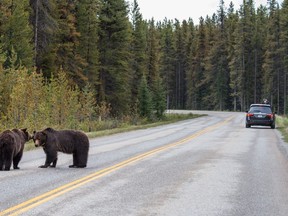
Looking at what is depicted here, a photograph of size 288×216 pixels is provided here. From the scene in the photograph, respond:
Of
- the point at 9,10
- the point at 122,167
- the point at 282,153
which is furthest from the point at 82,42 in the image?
the point at 122,167

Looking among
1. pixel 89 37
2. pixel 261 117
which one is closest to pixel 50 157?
pixel 261 117

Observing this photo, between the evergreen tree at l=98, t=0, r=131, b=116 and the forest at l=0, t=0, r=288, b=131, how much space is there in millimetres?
106

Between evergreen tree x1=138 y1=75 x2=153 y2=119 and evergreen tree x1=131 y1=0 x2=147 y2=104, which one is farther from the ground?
evergreen tree x1=131 y1=0 x2=147 y2=104

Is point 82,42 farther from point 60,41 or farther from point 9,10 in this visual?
point 9,10

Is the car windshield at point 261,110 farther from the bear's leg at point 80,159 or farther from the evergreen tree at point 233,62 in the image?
the evergreen tree at point 233,62

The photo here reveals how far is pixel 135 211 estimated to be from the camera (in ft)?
22.5

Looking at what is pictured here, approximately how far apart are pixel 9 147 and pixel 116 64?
39937 millimetres

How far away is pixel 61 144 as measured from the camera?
1127cm

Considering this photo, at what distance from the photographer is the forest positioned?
85.9 feet

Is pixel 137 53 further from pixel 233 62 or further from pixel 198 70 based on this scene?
pixel 198 70

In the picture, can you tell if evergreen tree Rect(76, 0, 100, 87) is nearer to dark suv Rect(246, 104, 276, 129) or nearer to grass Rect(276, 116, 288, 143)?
dark suv Rect(246, 104, 276, 129)

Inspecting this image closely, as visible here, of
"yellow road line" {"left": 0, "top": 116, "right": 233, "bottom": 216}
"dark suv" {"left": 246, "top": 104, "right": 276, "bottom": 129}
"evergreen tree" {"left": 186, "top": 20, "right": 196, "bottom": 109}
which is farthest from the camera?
"evergreen tree" {"left": 186, "top": 20, "right": 196, "bottom": 109}

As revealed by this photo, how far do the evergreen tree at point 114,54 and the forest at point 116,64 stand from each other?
0.35 ft

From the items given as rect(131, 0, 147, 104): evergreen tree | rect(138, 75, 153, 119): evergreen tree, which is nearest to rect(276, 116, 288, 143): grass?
rect(138, 75, 153, 119): evergreen tree
